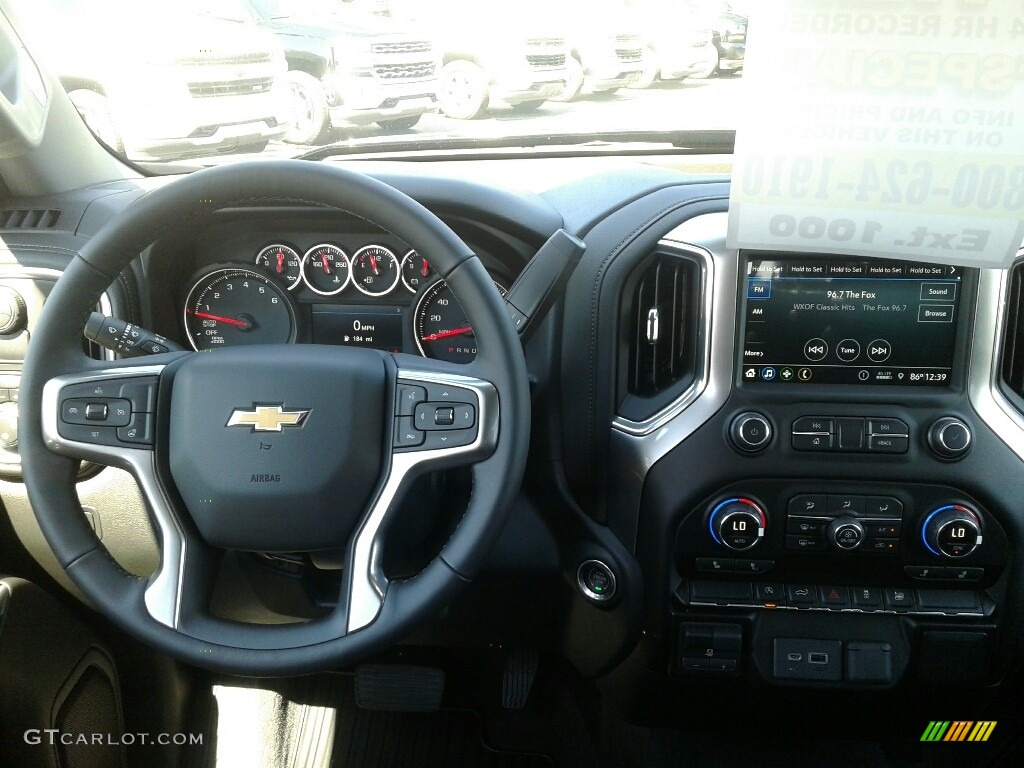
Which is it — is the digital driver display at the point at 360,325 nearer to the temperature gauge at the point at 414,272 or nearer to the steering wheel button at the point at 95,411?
the temperature gauge at the point at 414,272

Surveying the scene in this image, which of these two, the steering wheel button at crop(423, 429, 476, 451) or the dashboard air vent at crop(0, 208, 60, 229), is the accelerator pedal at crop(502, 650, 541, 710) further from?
the dashboard air vent at crop(0, 208, 60, 229)

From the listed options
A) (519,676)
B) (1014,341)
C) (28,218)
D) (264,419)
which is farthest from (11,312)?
(1014,341)

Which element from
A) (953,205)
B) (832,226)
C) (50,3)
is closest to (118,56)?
(50,3)

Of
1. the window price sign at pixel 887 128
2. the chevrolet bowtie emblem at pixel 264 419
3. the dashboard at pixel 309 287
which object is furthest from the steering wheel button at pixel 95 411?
the window price sign at pixel 887 128

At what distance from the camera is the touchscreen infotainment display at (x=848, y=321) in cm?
157

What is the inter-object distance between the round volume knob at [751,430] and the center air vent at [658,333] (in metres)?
0.12

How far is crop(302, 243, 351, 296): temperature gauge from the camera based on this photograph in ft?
6.10

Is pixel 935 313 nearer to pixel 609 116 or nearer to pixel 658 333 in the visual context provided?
pixel 658 333

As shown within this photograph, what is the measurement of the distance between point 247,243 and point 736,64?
1027 mm

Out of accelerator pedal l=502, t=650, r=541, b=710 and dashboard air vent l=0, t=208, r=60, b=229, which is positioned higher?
dashboard air vent l=0, t=208, r=60, b=229

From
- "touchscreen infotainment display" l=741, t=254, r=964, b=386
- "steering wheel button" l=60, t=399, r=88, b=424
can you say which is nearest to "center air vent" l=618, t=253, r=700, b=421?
"touchscreen infotainment display" l=741, t=254, r=964, b=386

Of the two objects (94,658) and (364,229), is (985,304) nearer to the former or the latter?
(364,229)

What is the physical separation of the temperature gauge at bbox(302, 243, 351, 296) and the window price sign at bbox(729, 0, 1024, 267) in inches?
35.1

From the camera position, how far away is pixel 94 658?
2.12 m
